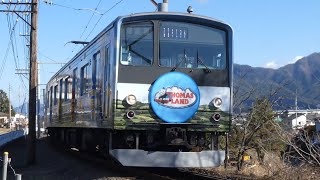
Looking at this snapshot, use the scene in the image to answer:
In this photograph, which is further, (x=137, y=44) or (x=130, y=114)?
(x=137, y=44)

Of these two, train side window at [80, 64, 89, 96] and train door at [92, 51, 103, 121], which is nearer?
train door at [92, 51, 103, 121]

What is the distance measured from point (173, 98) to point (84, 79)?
4225mm

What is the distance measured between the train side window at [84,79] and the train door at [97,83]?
0.88 meters

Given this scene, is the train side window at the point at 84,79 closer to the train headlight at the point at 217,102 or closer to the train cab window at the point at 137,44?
the train cab window at the point at 137,44

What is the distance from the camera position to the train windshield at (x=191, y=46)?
1103 cm

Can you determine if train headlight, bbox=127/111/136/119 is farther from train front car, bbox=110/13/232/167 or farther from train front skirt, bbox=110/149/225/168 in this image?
train front skirt, bbox=110/149/225/168

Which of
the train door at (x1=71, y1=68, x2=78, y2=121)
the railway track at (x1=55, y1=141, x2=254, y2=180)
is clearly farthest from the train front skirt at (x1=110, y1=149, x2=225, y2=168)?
the train door at (x1=71, y1=68, x2=78, y2=121)

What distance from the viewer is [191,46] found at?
11.1 metres

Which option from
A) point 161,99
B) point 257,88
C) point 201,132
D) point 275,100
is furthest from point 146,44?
point 257,88

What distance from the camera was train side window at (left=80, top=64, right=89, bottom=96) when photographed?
1378 cm

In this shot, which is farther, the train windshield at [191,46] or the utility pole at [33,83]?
the utility pole at [33,83]

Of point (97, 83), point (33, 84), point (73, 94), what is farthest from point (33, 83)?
point (97, 83)

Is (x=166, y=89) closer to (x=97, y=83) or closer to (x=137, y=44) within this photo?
(x=137, y=44)

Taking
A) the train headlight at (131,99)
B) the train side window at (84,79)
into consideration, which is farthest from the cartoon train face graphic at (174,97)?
the train side window at (84,79)
